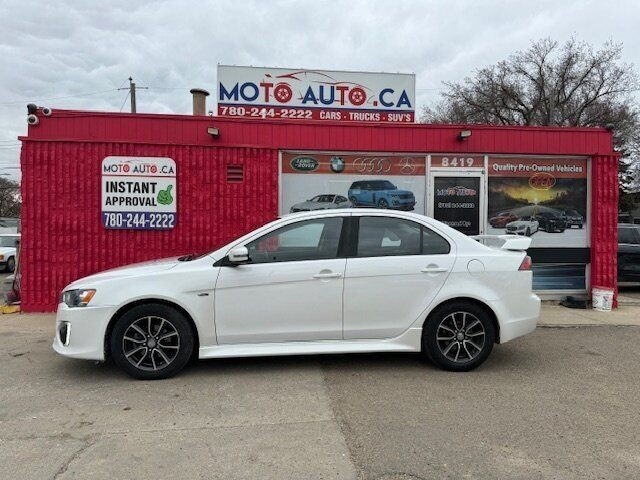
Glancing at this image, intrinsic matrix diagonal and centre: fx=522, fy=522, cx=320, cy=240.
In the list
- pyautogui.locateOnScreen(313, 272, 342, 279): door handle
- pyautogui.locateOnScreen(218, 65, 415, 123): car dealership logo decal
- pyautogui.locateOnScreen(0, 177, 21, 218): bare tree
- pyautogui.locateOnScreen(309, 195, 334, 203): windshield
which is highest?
pyautogui.locateOnScreen(0, 177, 21, 218): bare tree

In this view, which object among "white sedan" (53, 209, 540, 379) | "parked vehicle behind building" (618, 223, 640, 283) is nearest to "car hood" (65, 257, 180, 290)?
"white sedan" (53, 209, 540, 379)

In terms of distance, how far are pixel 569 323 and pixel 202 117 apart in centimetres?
658

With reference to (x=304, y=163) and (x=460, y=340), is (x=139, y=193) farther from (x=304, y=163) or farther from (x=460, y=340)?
(x=460, y=340)

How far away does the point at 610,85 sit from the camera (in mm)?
39469

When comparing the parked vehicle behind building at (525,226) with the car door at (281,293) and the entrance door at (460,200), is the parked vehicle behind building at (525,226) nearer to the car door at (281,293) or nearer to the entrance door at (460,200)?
the entrance door at (460,200)

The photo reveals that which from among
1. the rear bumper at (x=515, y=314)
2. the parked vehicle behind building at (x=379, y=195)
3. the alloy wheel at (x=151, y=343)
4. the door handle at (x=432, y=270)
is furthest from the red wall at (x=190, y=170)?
the rear bumper at (x=515, y=314)

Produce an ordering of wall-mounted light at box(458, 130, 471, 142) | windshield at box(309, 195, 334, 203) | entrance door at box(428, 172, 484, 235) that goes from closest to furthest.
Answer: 1. wall-mounted light at box(458, 130, 471, 142)
2. windshield at box(309, 195, 334, 203)
3. entrance door at box(428, 172, 484, 235)

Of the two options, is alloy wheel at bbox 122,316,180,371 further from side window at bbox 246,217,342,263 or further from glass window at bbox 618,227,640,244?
glass window at bbox 618,227,640,244

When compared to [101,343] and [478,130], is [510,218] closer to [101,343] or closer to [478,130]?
[478,130]

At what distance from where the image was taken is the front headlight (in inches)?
191

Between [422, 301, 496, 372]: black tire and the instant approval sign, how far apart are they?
5010 millimetres

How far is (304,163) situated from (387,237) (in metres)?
4.01

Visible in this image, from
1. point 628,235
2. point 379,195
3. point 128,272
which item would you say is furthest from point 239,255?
point 628,235

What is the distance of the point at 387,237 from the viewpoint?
533 cm
